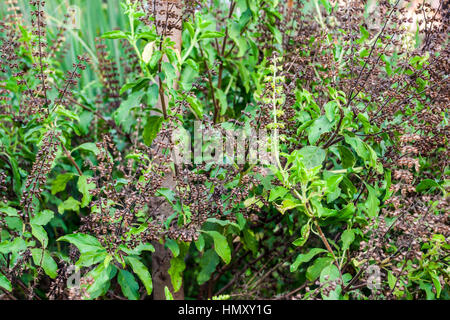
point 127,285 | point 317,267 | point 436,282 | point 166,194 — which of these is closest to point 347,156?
point 317,267

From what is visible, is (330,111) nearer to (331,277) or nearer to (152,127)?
(331,277)

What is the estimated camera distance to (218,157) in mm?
1843

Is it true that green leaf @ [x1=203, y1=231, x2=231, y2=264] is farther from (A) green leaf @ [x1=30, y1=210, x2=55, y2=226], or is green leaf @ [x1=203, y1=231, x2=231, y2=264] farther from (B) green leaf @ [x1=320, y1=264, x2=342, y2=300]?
(A) green leaf @ [x1=30, y1=210, x2=55, y2=226]

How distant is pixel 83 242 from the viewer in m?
1.57

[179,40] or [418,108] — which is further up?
[179,40]

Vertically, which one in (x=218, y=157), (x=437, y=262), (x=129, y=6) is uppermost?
(x=129, y=6)

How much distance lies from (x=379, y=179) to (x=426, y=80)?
16.2 inches

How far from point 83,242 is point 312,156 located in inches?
32.1

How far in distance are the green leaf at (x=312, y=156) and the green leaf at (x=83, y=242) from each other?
2.41 ft

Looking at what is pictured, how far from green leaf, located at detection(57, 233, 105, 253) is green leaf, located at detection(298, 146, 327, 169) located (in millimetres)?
734

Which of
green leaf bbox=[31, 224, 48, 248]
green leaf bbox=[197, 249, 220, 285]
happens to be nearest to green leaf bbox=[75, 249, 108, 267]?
green leaf bbox=[31, 224, 48, 248]

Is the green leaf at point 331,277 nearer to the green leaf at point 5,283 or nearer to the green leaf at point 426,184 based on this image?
the green leaf at point 426,184

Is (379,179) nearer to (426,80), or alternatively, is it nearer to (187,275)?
(426,80)
